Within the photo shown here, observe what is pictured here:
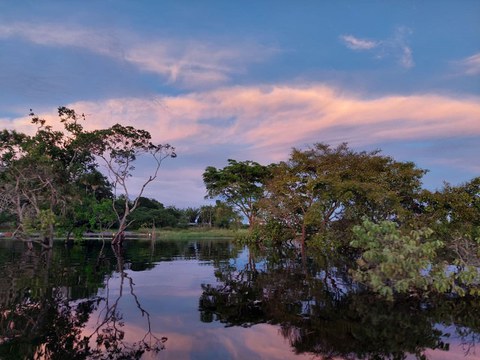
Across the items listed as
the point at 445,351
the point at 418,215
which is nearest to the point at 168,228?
the point at 418,215

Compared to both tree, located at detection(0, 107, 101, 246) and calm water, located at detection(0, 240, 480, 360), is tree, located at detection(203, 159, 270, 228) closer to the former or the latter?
tree, located at detection(0, 107, 101, 246)

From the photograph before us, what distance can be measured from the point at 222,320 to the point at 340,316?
3.58 meters

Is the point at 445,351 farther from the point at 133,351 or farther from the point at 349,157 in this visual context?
the point at 349,157

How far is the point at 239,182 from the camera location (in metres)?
51.9

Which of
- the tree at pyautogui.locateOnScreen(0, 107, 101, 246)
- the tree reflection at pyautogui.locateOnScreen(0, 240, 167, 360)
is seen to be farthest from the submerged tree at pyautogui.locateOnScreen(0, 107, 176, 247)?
the tree reflection at pyautogui.locateOnScreen(0, 240, 167, 360)

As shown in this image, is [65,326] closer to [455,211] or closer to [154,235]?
[455,211]

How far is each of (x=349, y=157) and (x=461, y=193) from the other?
1243 centimetres

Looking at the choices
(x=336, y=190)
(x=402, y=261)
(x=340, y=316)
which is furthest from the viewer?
(x=336, y=190)

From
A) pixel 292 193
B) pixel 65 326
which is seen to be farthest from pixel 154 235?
pixel 65 326

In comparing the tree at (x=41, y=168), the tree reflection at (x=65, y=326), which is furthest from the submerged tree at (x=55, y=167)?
the tree reflection at (x=65, y=326)

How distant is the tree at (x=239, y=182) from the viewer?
52094 mm

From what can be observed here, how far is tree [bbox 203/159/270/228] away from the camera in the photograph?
52.1 m

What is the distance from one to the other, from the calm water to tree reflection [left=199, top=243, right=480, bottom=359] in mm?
31

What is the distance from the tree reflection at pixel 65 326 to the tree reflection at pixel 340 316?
271 cm
